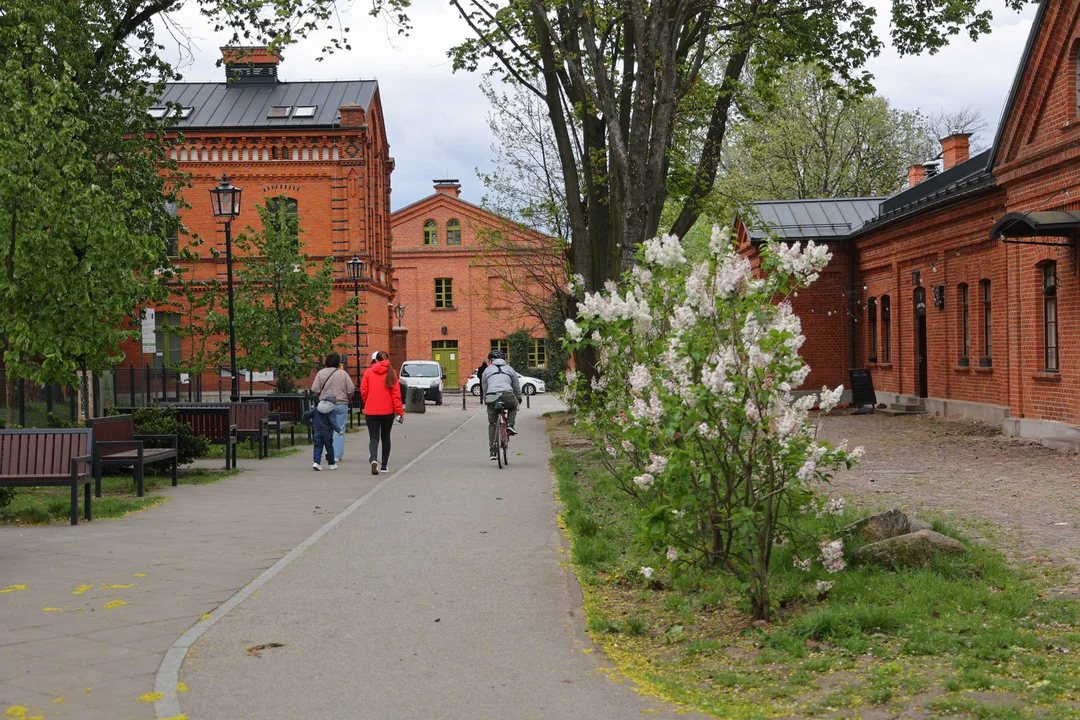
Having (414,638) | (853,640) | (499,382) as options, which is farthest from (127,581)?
(499,382)

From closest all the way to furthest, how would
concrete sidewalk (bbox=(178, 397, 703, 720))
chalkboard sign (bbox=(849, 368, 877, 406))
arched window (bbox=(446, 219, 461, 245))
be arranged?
concrete sidewalk (bbox=(178, 397, 703, 720)), chalkboard sign (bbox=(849, 368, 877, 406)), arched window (bbox=(446, 219, 461, 245))

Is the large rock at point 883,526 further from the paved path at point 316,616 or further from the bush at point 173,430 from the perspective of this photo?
the bush at point 173,430

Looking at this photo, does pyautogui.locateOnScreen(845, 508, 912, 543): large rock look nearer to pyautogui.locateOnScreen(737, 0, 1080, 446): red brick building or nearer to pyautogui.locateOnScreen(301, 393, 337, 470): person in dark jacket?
pyautogui.locateOnScreen(737, 0, 1080, 446): red brick building

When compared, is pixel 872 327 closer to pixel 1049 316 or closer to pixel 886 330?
pixel 886 330

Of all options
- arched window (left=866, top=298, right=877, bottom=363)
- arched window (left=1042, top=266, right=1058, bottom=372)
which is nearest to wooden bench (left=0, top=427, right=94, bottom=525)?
arched window (left=1042, top=266, right=1058, bottom=372)

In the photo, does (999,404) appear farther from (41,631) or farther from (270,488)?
(41,631)

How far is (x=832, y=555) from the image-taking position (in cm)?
685

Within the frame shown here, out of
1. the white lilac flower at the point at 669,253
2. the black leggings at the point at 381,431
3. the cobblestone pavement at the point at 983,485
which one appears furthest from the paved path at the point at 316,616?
the black leggings at the point at 381,431

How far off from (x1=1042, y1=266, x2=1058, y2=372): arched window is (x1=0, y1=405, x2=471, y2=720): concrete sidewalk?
12.8m

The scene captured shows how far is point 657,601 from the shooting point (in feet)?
25.5

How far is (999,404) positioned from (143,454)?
18311mm

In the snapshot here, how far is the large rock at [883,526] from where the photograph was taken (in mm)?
8508

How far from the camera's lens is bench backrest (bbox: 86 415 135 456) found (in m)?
14.3

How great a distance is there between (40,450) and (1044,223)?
48.8ft
